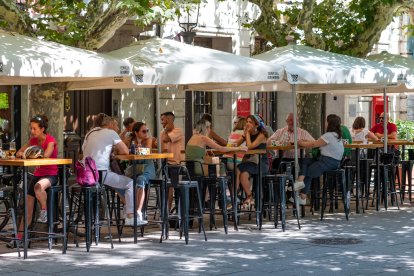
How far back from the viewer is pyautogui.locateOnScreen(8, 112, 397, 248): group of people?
13.2 m

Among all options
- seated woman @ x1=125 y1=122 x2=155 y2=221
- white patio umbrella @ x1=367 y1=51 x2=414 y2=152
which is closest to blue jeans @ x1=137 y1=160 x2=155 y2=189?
seated woman @ x1=125 y1=122 x2=155 y2=221

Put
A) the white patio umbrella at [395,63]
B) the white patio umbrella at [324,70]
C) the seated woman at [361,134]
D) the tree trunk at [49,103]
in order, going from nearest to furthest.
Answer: the tree trunk at [49,103]
the white patio umbrella at [324,70]
the white patio umbrella at [395,63]
the seated woman at [361,134]

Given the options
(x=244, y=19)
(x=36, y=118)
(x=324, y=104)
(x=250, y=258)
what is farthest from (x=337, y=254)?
(x=324, y=104)

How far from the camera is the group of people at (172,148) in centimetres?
1321

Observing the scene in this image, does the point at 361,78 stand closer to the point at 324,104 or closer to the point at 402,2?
the point at 402,2

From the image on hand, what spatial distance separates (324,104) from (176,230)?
16054 millimetres

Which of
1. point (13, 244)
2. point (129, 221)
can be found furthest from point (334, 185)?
point (13, 244)

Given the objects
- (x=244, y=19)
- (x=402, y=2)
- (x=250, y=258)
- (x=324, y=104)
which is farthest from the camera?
(x=324, y=104)

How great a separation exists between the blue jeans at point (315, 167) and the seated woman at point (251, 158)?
89cm

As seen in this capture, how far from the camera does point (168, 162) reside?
15.7 metres

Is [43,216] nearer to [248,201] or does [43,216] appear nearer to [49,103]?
[49,103]

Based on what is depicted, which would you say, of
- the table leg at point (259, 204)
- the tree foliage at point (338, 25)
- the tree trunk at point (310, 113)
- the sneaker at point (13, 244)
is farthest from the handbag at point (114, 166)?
the tree trunk at point (310, 113)

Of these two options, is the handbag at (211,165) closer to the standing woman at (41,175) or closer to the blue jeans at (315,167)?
the blue jeans at (315,167)

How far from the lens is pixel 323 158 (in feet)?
54.3
